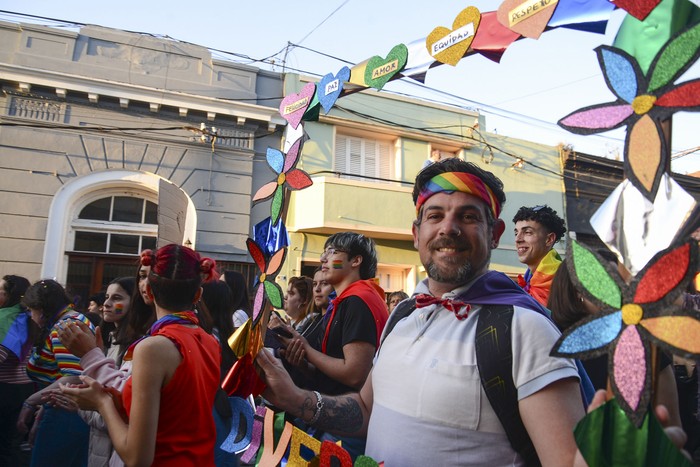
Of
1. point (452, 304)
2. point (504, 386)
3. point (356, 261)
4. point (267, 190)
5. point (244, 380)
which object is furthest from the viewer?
point (356, 261)

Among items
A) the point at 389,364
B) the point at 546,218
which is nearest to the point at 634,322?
the point at 389,364

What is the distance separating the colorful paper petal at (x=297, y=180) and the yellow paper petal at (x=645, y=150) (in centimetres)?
147

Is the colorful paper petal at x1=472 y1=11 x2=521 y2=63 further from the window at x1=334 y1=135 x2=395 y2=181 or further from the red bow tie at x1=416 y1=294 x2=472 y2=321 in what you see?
the window at x1=334 y1=135 x2=395 y2=181

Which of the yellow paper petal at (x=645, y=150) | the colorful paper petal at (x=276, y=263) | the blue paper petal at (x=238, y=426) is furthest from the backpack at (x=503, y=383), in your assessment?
the blue paper petal at (x=238, y=426)

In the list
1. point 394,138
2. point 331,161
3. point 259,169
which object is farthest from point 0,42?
point 394,138

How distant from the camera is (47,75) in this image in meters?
8.48

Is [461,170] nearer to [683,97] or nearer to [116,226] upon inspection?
[683,97]

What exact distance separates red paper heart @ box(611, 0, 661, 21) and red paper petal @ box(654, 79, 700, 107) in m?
0.20

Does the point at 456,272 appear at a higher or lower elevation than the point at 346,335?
higher

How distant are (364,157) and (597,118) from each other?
10135 mm

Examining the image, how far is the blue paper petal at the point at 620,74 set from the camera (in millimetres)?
1052

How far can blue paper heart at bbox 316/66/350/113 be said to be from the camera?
2.29m

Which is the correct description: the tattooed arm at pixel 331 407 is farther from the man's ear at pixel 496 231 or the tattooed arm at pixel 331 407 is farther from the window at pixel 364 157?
the window at pixel 364 157

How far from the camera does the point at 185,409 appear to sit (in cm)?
184
